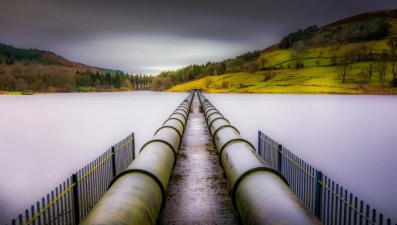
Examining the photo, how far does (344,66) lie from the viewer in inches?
4719

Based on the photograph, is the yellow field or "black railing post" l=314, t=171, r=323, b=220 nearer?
"black railing post" l=314, t=171, r=323, b=220

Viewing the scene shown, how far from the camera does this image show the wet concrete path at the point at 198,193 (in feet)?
26.1

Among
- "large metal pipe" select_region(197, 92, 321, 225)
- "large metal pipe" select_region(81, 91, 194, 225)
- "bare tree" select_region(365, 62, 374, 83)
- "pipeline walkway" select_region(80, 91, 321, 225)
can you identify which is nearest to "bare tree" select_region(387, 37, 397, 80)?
"bare tree" select_region(365, 62, 374, 83)

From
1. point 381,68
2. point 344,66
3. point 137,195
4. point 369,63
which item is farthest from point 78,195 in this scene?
point 369,63

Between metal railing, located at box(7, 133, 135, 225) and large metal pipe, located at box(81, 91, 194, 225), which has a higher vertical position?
large metal pipe, located at box(81, 91, 194, 225)

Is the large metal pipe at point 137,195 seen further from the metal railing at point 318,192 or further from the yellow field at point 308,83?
the yellow field at point 308,83

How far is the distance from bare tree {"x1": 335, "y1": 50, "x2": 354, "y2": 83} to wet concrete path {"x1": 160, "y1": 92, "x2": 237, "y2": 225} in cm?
12039

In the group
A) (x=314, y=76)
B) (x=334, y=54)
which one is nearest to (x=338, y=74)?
(x=314, y=76)

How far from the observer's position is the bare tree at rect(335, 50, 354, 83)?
120 m

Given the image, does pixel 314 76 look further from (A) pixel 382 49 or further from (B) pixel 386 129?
(B) pixel 386 129

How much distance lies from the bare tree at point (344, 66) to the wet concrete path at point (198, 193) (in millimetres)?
120395

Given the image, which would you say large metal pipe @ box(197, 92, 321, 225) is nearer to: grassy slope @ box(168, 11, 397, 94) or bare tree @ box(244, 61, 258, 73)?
grassy slope @ box(168, 11, 397, 94)

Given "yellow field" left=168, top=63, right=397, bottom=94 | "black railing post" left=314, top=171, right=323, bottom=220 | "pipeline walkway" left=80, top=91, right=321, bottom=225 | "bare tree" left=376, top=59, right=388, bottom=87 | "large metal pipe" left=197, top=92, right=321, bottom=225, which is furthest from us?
"yellow field" left=168, top=63, right=397, bottom=94

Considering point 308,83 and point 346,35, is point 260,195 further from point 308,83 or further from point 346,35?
point 346,35
